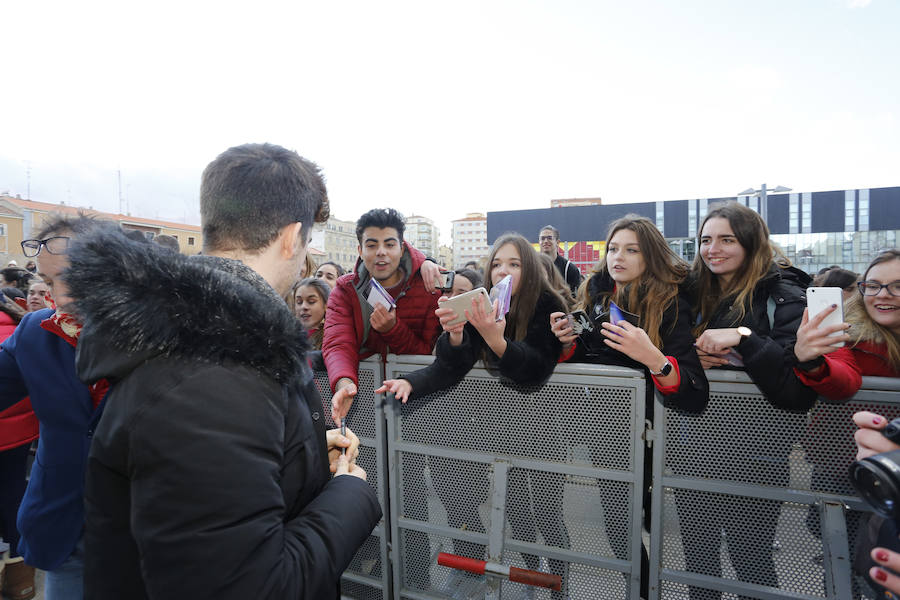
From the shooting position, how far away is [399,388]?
8.52ft

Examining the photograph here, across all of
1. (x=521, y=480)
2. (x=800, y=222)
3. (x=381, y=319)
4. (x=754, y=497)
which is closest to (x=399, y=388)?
(x=381, y=319)

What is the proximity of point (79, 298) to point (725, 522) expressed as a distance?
2659 millimetres

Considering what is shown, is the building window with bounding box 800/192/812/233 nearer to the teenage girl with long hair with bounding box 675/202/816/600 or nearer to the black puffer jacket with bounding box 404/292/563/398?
the teenage girl with long hair with bounding box 675/202/816/600

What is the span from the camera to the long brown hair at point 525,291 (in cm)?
297

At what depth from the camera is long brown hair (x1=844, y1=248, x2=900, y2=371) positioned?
227 centimetres

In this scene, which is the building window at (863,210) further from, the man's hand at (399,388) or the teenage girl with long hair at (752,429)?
the man's hand at (399,388)

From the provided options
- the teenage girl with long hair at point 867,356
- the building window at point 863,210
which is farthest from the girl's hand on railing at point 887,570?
the building window at point 863,210

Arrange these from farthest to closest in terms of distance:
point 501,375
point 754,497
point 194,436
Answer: point 501,375 → point 754,497 → point 194,436

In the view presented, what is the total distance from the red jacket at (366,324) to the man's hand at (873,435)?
91.5 inches

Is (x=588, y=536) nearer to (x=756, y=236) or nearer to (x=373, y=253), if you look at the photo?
(x=756, y=236)

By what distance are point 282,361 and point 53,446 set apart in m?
1.58

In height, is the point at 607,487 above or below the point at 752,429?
below

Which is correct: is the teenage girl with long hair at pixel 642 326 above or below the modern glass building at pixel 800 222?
below

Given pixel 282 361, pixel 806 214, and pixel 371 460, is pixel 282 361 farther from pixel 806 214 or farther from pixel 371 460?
pixel 806 214
